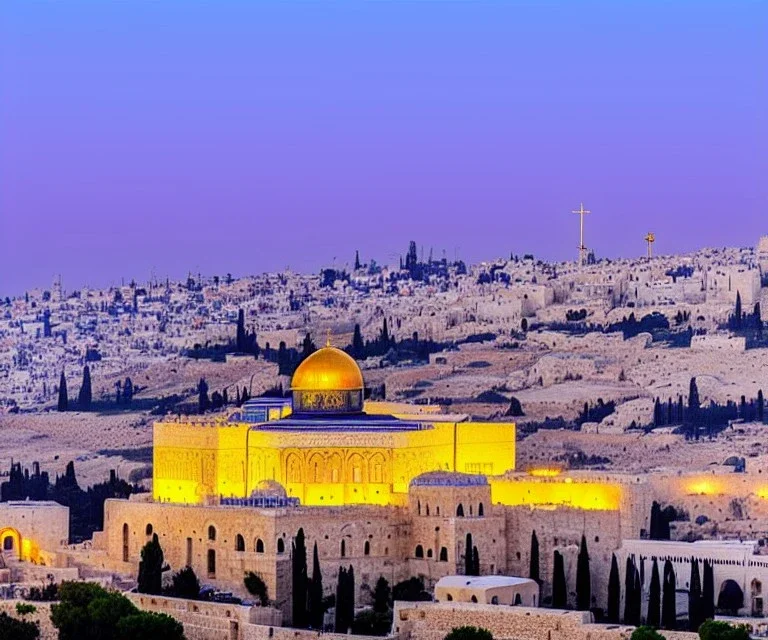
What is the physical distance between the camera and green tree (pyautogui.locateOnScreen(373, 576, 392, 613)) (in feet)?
158

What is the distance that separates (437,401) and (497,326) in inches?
347

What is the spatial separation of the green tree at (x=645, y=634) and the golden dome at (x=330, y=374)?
1208 centimetres

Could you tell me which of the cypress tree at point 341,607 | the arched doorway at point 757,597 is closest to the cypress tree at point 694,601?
the arched doorway at point 757,597

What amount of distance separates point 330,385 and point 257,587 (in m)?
6.66

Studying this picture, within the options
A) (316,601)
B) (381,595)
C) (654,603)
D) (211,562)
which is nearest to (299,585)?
(316,601)

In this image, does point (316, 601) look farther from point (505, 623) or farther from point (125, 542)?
point (125, 542)

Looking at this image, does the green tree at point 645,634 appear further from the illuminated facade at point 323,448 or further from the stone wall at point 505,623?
the illuminated facade at point 323,448

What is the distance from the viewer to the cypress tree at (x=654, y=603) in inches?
1817

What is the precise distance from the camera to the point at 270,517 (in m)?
48.3

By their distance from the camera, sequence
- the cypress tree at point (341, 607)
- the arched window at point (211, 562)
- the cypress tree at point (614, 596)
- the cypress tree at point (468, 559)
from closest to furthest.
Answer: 1. the cypress tree at point (341, 607)
2. the cypress tree at point (614, 596)
3. the cypress tree at point (468, 559)
4. the arched window at point (211, 562)

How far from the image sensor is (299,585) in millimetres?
47375

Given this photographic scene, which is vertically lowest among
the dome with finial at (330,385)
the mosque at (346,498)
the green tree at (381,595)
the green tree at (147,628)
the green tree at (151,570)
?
the green tree at (147,628)

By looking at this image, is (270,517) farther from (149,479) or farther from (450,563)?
(149,479)

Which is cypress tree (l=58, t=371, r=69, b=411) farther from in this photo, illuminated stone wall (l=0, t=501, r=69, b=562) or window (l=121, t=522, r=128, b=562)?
window (l=121, t=522, r=128, b=562)
